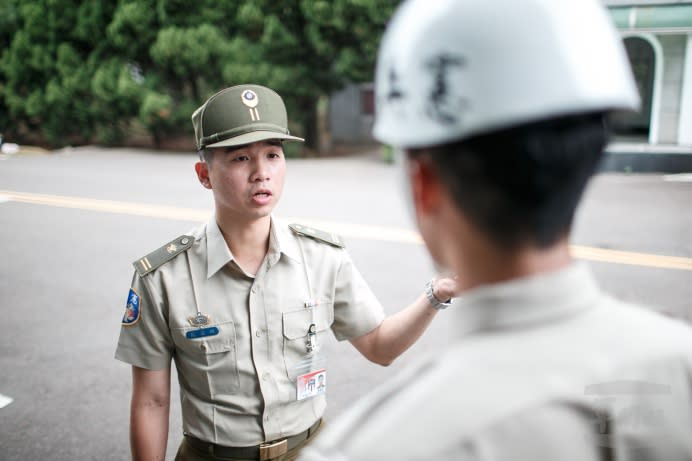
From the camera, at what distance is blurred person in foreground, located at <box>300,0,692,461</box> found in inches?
28.0

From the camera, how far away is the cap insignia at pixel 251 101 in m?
1.97

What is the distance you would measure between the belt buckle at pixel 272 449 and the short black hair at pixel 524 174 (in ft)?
4.68

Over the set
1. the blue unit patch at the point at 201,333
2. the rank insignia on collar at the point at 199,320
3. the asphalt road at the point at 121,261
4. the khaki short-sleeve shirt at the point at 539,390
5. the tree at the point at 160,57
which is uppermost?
the tree at the point at 160,57

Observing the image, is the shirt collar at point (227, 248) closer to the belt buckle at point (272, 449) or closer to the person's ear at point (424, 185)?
the belt buckle at point (272, 449)

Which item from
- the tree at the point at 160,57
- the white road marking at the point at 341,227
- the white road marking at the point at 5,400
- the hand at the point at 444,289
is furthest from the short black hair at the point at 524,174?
the tree at the point at 160,57

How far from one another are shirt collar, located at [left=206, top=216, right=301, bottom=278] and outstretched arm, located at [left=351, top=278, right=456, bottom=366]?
394 mm

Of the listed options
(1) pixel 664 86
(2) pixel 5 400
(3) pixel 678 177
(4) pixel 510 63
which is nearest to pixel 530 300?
(4) pixel 510 63

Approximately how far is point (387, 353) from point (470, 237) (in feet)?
4.73

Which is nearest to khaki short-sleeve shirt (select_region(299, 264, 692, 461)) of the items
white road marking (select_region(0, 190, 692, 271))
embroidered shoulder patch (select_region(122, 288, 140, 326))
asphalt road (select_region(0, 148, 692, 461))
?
embroidered shoulder patch (select_region(122, 288, 140, 326))

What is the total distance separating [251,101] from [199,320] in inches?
28.7

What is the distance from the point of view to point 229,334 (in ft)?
6.51

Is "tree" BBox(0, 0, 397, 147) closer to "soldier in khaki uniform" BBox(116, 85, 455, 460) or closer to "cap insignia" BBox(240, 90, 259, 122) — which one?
"cap insignia" BBox(240, 90, 259, 122)

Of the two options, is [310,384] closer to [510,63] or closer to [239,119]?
[239,119]

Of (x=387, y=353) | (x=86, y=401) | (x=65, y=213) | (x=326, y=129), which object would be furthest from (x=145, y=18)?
(x=387, y=353)
